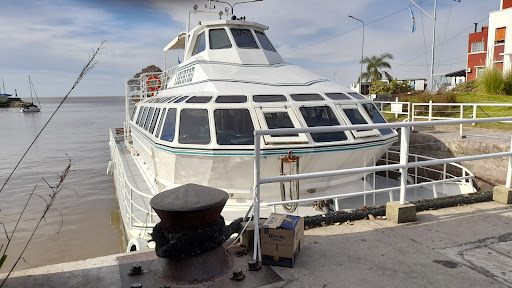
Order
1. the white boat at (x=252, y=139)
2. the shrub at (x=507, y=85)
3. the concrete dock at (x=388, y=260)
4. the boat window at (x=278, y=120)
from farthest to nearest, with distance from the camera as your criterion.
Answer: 1. the shrub at (x=507, y=85)
2. the boat window at (x=278, y=120)
3. the white boat at (x=252, y=139)
4. the concrete dock at (x=388, y=260)

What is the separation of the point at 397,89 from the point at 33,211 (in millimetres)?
29280

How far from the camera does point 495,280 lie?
3051 mm

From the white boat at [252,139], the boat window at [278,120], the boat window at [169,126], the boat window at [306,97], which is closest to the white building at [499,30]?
the white boat at [252,139]

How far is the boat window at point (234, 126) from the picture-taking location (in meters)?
7.29

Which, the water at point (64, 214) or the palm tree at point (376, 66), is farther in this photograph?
the palm tree at point (376, 66)

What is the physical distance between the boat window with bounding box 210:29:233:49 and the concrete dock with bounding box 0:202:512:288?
758 cm

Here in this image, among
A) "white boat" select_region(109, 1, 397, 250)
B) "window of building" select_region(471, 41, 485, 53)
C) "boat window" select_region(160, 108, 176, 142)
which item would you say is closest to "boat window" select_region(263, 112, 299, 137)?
"white boat" select_region(109, 1, 397, 250)

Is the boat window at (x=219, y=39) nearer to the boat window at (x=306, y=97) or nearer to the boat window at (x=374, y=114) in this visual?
the boat window at (x=306, y=97)

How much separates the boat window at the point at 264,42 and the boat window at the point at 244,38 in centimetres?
32

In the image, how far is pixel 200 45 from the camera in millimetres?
11367

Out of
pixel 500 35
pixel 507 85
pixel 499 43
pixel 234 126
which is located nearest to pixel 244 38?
pixel 234 126

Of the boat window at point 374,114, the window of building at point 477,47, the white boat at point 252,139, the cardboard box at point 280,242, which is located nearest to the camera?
the cardboard box at point 280,242

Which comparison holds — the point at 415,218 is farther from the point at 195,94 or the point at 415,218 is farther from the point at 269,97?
the point at 195,94

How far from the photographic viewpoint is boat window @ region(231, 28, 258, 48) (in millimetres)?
10617
